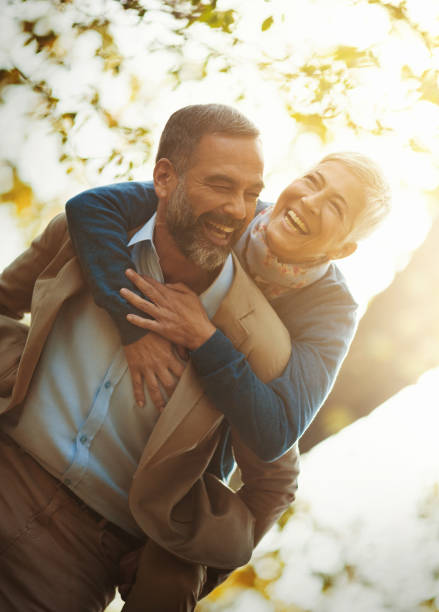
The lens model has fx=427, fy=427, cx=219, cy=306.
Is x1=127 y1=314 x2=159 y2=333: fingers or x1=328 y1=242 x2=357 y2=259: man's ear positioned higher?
x1=127 y1=314 x2=159 y2=333: fingers

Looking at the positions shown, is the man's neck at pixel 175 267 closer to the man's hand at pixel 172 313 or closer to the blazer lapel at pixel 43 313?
the man's hand at pixel 172 313

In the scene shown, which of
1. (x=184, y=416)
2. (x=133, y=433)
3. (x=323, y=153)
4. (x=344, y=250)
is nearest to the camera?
(x=184, y=416)

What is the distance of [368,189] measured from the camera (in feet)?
3.62

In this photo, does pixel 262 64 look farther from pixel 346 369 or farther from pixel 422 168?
pixel 346 369

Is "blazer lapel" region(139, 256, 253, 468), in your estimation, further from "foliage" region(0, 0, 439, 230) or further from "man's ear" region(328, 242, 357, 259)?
"foliage" region(0, 0, 439, 230)

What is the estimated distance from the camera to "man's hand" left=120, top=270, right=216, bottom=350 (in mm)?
988

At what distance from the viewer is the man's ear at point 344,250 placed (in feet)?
3.79

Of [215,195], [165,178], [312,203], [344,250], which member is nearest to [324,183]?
[312,203]

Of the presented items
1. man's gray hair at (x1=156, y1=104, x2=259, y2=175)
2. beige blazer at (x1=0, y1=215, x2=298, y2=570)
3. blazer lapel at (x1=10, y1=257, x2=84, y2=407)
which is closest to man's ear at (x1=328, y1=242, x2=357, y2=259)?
beige blazer at (x1=0, y1=215, x2=298, y2=570)

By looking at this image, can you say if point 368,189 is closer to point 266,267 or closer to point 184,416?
point 266,267

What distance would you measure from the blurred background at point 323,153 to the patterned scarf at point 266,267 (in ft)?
1.18

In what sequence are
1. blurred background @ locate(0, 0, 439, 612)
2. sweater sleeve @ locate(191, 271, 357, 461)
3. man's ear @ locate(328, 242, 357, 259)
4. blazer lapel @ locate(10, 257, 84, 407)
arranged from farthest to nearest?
blurred background @ locate(0, 0, 439, 612) → man's ear @ locate(328, 242, 357, 259) → blazer lapel @ locate(10, 257, 84, 407) → sweater sleeve @ locate(191, 271, 357, 461)

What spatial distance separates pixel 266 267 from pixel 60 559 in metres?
0.89

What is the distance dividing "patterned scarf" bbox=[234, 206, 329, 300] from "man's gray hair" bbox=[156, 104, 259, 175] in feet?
0.79
